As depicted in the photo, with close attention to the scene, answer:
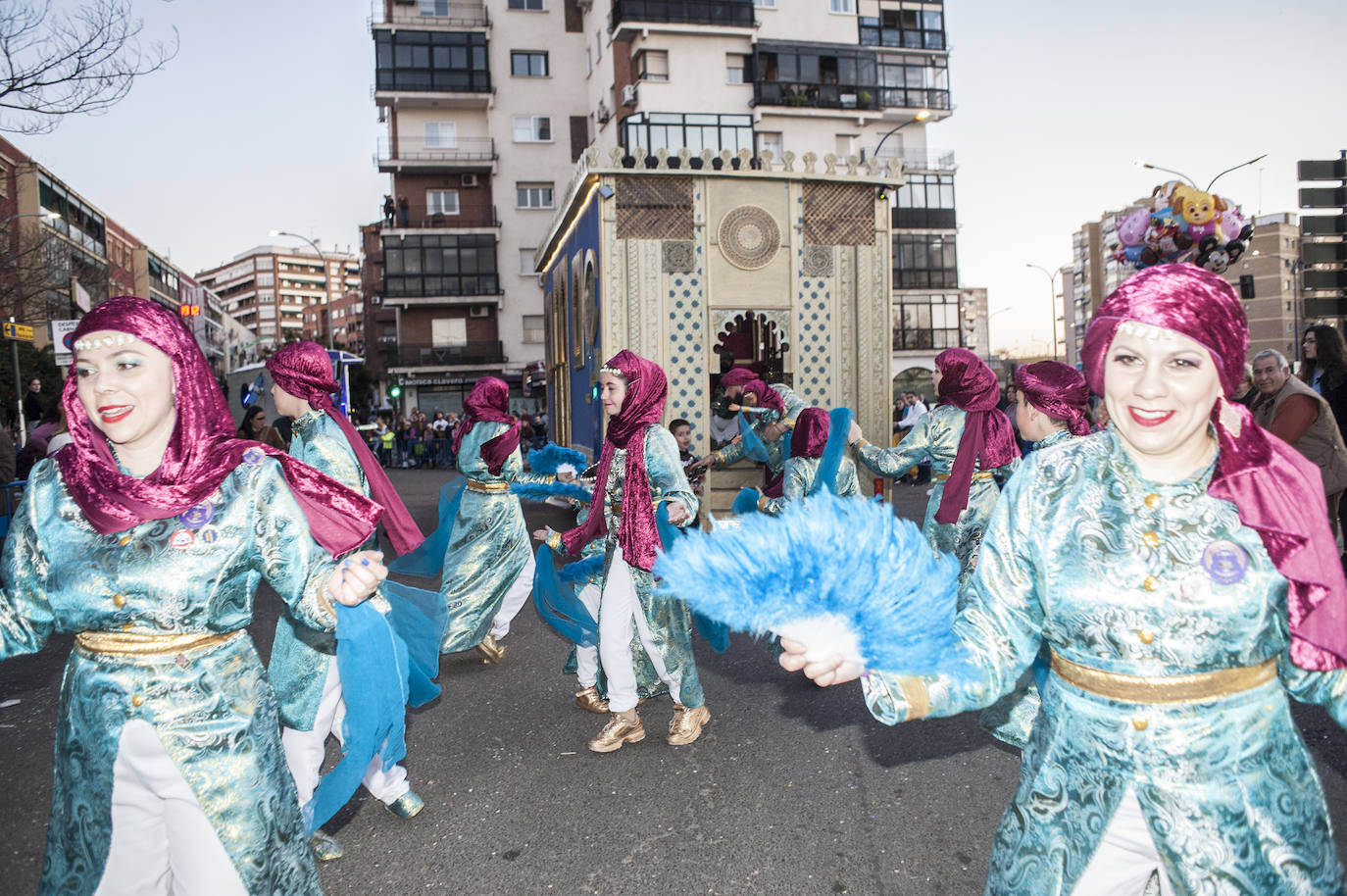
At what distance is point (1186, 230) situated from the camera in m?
5.09

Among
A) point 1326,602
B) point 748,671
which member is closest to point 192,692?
point 1326,602

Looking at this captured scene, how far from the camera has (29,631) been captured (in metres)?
2.26

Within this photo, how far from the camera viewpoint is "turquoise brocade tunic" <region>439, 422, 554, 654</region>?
21.2ft

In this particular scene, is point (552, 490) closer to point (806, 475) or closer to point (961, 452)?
point (806, 475)

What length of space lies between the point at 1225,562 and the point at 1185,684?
255mm

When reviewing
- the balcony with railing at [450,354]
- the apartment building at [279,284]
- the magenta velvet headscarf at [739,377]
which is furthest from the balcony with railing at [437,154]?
the apartment building at [279,284]

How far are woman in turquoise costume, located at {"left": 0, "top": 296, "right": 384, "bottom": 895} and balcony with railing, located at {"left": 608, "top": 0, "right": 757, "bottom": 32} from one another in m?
34.7

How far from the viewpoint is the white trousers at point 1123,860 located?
6.08 ft

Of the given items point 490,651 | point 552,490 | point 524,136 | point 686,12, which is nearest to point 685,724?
point 552,490

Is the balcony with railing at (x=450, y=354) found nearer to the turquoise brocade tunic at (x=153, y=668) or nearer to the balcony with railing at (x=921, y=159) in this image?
the balcony with railing at (x=921, y=159)

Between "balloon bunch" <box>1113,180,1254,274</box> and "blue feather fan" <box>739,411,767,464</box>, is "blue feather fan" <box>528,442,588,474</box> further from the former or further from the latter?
"balloon bunch" <box>1113,180,1254,274</box>

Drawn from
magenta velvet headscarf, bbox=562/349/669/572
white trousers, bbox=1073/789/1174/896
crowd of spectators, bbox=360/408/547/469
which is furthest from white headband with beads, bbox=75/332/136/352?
crowd of spectators, bbox=360/408/547/469

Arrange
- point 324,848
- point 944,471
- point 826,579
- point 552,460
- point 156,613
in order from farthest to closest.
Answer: point 552,460 → point 944,471 → point 324,848 → point 156,613 → point 826,579

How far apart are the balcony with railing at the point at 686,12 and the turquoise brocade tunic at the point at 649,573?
107 feet
